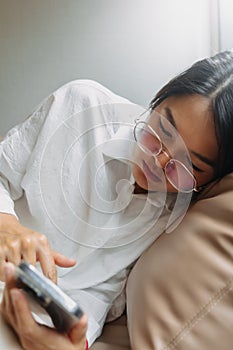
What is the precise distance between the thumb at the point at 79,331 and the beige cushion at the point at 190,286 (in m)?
0.17

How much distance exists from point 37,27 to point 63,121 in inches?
21.6

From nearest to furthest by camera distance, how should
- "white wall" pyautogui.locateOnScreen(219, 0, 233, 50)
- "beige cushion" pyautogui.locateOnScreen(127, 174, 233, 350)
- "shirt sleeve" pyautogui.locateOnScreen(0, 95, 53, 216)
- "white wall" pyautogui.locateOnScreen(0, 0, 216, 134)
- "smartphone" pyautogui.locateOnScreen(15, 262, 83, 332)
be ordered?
1. "smartphone" pyautogui.locateOnScreen(15, 262, 83, 332)
2. "beige cushion" pyautogui.locateOnScreen(127, 174, 233, 350)
3. "shirt sleeve" pyautogui.locateOnScreen(0, 95, 53, 216)
4. "white wall" pyautogui.locateOnScreen(219, 0, 233, 50)
5. "white wall" pyautogui.locateOnScreen(0, 0, 216, 134)

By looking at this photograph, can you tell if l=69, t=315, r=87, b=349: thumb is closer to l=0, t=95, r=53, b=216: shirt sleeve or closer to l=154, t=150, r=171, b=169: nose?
l=154, t=150, r=171, b=169: nose

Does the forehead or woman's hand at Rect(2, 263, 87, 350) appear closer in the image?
woman's hand at Rect(2, 263, 87, 350)

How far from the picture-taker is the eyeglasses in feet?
2.63

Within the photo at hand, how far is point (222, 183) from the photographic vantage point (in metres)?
0.83

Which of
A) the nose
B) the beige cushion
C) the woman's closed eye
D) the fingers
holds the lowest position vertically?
the beige cushion

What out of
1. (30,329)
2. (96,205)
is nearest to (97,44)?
(96,205)

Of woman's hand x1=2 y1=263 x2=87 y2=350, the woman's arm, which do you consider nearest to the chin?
the woman's arm

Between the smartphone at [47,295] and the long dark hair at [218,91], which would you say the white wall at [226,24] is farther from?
the smartphone at [47,295]

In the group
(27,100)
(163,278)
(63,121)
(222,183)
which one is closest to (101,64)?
(27,100)

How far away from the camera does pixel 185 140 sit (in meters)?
0.79

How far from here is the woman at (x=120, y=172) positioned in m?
0.79

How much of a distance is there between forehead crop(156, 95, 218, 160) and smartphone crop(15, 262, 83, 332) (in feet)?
1.25
